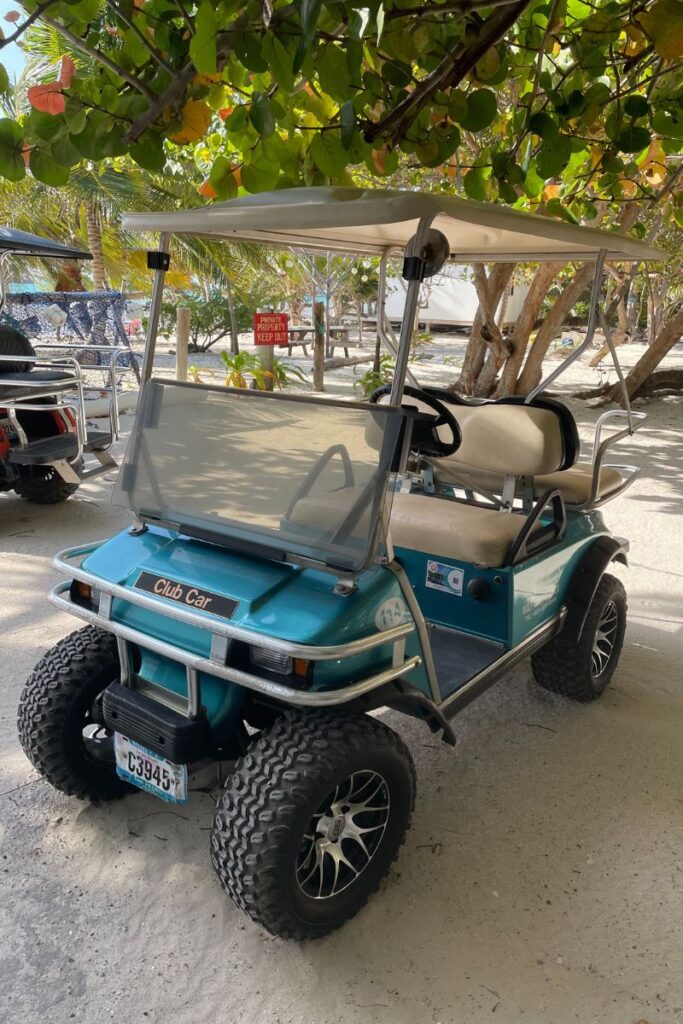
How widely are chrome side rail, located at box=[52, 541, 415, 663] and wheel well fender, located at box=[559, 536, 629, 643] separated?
1299 mm

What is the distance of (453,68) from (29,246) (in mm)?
4400

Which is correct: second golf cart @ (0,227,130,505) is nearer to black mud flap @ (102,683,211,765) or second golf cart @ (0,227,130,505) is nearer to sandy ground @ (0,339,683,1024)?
sandy ground @ (0,339,683,1024)

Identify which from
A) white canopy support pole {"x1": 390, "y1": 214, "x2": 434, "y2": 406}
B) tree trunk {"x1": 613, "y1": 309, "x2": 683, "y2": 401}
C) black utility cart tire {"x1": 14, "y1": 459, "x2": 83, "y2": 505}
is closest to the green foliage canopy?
white canopy support pole {"x1": 390, "y1": 214, "x2": 434, "y2": 406}

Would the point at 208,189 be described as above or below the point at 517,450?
above

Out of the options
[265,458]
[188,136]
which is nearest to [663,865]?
[265,458]

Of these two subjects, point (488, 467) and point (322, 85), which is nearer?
point (322, 85)

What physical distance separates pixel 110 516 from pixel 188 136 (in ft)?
13.7

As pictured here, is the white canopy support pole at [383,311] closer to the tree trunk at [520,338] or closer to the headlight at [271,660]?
the headlight at [271,660]

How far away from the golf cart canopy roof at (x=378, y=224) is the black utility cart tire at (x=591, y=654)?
144 cm

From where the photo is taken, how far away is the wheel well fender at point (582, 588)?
10.9 ft

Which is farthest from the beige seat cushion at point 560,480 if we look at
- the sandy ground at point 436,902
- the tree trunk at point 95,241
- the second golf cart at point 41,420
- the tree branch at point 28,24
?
the tree trunk at point 95,241

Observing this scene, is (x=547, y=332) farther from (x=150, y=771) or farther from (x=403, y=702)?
(x=150, y=771)

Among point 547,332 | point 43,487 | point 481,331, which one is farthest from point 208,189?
point 547,332

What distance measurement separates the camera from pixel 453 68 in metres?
2.27
